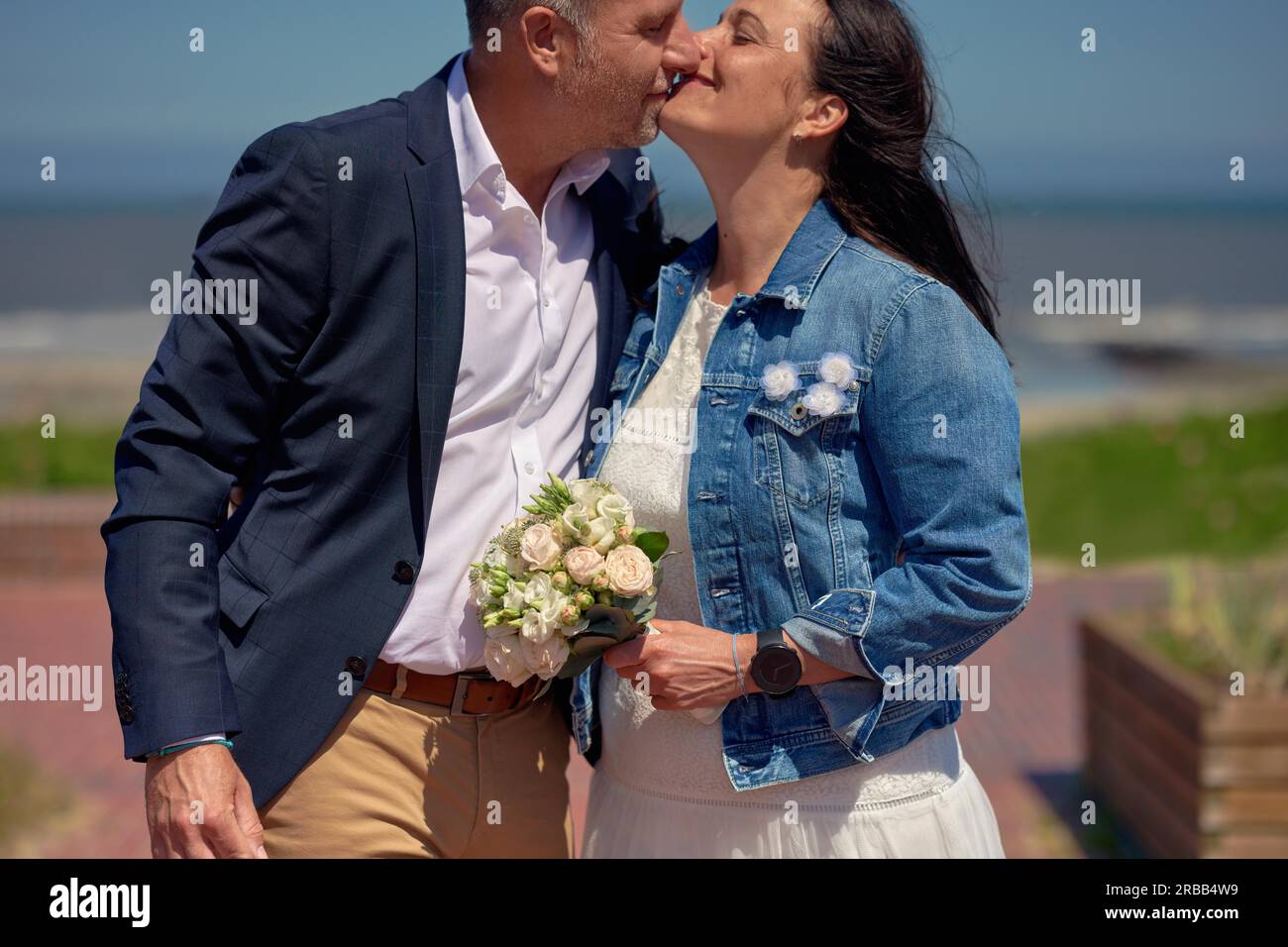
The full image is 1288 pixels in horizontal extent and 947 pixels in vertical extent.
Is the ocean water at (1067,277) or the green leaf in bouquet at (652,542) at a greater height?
the ocean water at (1067,277)

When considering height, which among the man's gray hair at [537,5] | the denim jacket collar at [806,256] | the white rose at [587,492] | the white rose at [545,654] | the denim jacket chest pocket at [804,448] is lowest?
the white rose at [545,654]

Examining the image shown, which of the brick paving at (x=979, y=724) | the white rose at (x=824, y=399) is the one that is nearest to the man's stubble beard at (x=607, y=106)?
the white rose at (x=824, y=399)

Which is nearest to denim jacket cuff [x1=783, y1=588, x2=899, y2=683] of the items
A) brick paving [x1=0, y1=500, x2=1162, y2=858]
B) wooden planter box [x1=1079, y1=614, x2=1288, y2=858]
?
wooden planter box [x1=1079, y1=614, x2=1288, y2=858]

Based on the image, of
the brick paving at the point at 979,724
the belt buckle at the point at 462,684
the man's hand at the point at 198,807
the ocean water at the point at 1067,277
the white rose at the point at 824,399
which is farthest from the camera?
the ocean water at the point at 1067,277

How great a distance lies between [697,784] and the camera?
3307 millimetres

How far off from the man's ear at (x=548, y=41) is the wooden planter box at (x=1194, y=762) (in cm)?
385

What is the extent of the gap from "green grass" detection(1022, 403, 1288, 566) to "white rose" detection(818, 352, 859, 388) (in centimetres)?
869

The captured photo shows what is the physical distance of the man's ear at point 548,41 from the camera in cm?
344

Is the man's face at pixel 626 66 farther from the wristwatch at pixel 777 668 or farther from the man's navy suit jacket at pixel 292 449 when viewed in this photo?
the wristwatch at pixel 777 668

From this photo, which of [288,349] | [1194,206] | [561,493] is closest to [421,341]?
[288,349]

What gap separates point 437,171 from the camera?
330cm

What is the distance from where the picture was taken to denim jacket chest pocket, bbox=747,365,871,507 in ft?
10.4

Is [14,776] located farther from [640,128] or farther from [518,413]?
[640,128]
